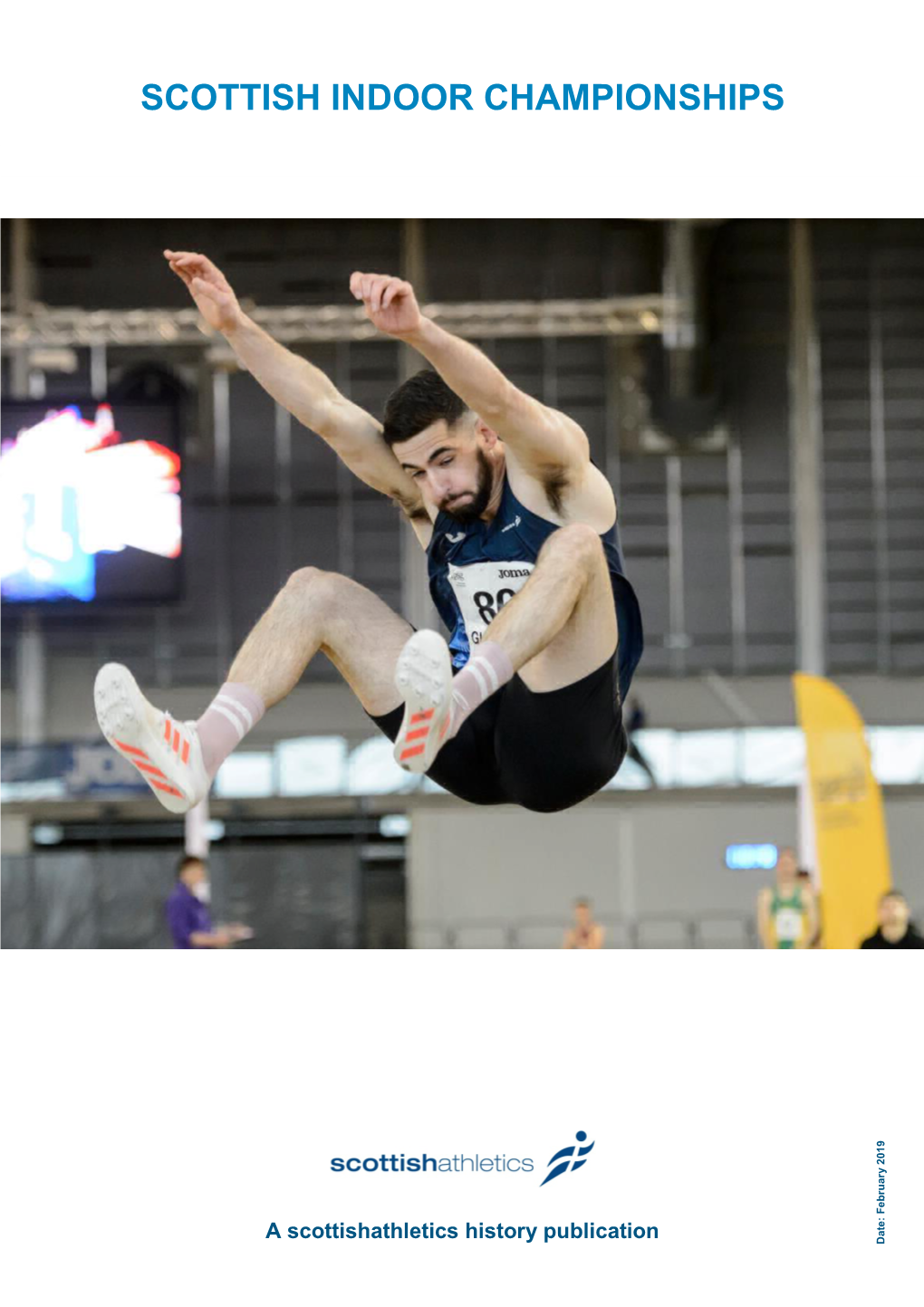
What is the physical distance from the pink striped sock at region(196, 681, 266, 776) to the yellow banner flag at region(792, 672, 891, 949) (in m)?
9.72

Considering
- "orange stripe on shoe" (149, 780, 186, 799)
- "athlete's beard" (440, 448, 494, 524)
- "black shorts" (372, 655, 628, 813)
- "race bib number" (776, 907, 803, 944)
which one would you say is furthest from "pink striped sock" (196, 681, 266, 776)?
"race bib number" (776, 907, 803, 944)

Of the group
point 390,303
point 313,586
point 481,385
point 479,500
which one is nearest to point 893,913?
point 479,500

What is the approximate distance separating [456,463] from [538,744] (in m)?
1.01

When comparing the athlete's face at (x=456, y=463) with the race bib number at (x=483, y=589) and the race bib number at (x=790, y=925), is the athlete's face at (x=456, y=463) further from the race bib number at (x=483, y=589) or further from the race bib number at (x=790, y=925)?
the race bib number at (x=790, y=925)

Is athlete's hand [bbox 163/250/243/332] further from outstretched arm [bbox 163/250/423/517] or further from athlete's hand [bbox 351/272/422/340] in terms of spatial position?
athlete's hand [bbox 351/272/422/340]

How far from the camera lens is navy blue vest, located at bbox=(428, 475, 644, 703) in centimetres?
578

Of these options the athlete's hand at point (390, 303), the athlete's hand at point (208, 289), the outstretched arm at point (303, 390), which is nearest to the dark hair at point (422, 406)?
the outstretched arm at point (303, 390)
